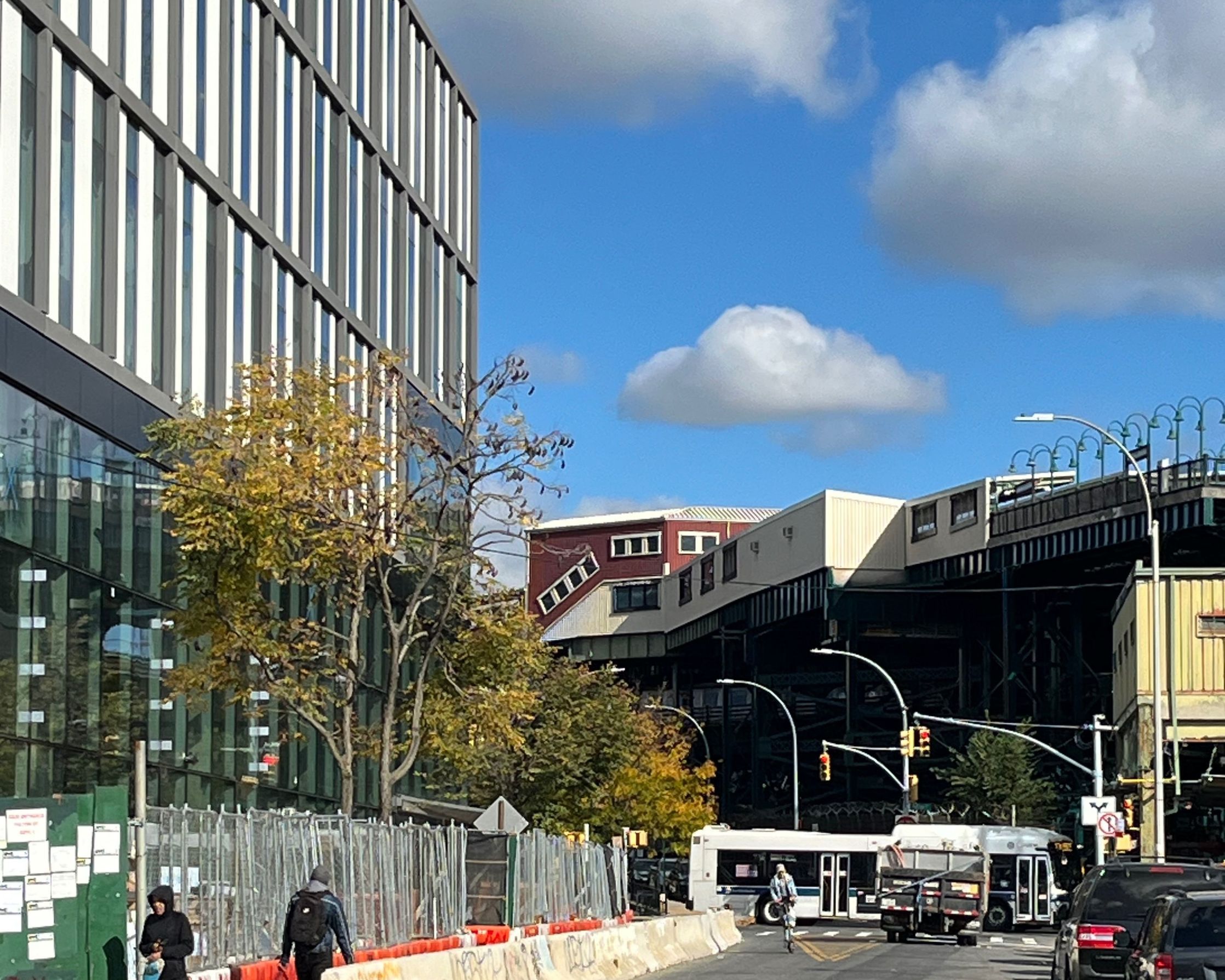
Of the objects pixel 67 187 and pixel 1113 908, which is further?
pixel 67 187

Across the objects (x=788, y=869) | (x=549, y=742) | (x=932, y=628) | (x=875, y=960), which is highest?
(x=932, y=628)

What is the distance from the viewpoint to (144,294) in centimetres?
3728

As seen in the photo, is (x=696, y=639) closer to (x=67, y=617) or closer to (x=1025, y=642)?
(x=1025, y=642)

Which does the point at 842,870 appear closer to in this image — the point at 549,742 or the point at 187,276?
the point at 549,742

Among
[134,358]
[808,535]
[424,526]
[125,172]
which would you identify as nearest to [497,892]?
[424,526]

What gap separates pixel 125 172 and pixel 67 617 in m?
8.47

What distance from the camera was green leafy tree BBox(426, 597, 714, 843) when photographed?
107ft

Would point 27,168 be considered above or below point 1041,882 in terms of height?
above

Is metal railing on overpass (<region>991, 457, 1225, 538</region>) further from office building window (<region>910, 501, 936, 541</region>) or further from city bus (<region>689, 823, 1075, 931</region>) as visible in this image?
city bus (<region>689, 823, 1075, 931</region>)

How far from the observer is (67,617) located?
109ft

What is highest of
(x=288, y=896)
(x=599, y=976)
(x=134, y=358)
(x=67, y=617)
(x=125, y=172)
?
(x=125, y=172)

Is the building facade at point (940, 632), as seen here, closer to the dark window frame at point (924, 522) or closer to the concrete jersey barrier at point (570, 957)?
the dark window frame at point (924, 522)

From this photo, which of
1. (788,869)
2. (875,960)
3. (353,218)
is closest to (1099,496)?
(788,869)

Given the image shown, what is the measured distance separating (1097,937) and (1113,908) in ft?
2.27
